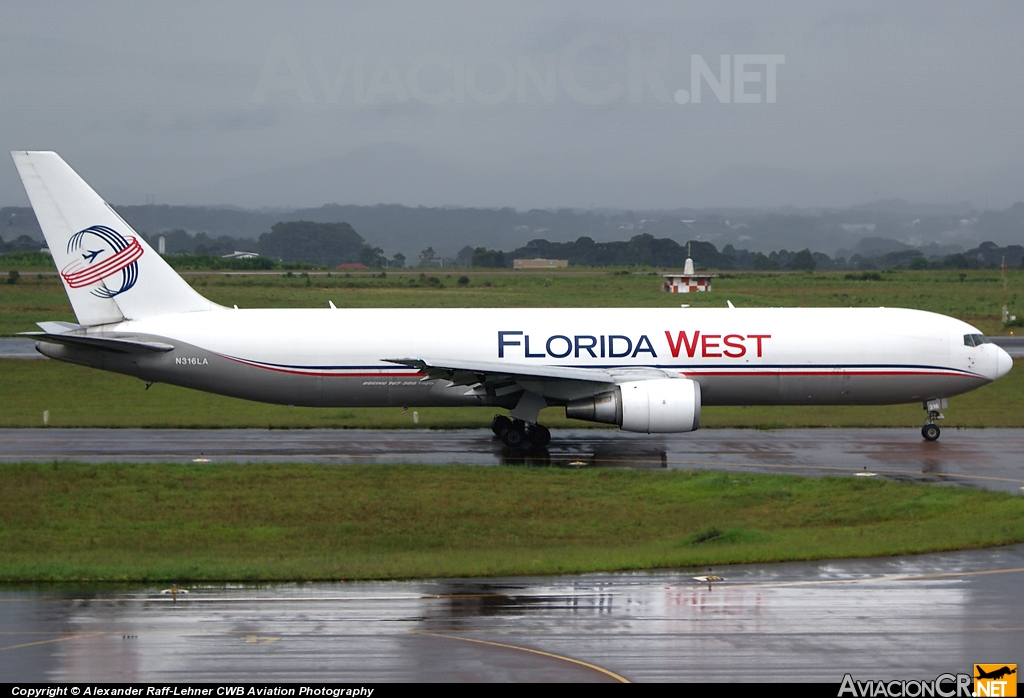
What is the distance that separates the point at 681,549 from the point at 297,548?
7.99m

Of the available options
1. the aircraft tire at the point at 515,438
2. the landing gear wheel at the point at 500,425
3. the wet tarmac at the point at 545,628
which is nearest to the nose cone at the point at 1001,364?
the aircraft tire at the point at 515,438

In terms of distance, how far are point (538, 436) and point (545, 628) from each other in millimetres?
18396

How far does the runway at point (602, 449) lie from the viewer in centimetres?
3106

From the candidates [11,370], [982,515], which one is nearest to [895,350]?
[982,515]

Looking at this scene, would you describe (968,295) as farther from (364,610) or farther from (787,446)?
(364,610)

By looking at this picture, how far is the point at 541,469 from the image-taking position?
99.8ft

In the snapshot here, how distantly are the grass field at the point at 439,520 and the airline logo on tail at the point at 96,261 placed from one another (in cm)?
861

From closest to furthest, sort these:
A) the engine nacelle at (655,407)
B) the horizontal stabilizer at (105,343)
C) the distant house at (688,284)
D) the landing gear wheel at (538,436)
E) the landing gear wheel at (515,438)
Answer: the engine nacelle at (655,407) → the horizontal stabilizer at (105,343) → the landing gear wheel at (515,438) → the landing gear wheel at (538,436) → the distant house at (688,284)

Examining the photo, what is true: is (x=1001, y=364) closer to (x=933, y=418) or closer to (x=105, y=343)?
(x=933, y=418)

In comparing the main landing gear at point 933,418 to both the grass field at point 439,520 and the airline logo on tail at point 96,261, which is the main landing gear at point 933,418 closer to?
the grass field at point 439,520

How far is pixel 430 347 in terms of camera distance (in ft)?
117

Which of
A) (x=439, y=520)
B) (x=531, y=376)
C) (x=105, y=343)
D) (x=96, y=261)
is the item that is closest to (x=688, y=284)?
(x=531, y=376)

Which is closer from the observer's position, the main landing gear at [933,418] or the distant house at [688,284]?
the main landing gear at [933,418]

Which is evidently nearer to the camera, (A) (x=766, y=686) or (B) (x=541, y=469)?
(A) (x=766, y=686)
